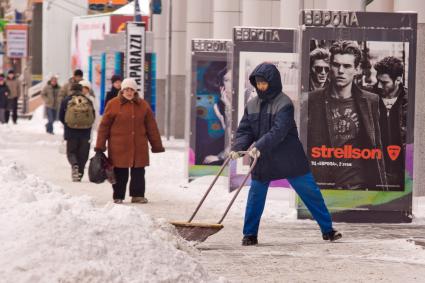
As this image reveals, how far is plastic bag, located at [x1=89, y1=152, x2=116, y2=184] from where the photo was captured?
1669 cm

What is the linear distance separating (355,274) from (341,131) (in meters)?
4.37

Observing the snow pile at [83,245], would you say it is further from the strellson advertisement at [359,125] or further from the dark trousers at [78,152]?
the dark trousers at [78,152]

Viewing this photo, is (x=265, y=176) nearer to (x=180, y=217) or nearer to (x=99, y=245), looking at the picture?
(x=180, y=217)

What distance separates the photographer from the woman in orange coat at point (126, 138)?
55.7 ft

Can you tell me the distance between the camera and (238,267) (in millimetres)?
10766

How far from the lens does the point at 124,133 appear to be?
17047 mm

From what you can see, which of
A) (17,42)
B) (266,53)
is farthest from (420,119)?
(17,42)

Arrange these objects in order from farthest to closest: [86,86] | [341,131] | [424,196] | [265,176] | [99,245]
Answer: [86,86] < [424,196] < [341,131] < [265,176] < [99,245]

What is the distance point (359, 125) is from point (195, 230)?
3422 mm

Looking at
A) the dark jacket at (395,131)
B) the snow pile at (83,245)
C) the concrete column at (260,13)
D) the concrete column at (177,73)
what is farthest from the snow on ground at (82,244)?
the concrete column at (177,73)

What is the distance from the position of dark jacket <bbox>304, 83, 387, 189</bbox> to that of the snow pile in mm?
4669

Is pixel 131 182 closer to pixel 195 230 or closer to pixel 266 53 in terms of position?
pixel 266 53

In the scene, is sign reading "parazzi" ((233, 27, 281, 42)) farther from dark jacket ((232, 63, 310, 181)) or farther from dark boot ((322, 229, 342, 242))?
dark boot ((322, 229, 342, 242))

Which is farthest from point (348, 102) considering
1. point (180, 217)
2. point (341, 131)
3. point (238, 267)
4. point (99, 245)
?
point (99, 245)
